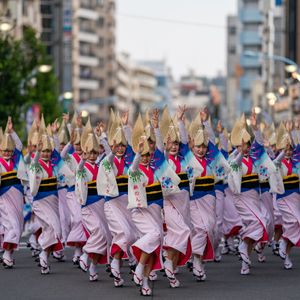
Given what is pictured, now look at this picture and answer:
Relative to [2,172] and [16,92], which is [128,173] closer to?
[2,172]

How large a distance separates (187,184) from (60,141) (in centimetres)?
466

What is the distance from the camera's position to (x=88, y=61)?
5719 inches

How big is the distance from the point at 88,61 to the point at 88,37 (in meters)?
2.76

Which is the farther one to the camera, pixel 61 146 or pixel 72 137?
pixel 61 146

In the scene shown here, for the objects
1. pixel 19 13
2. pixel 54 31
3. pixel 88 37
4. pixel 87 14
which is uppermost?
pixel 87 14

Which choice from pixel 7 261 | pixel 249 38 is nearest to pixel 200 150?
pixel 7 261

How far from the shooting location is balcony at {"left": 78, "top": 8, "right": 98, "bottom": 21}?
143m

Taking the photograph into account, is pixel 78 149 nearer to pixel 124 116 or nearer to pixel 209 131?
pixel 209 131

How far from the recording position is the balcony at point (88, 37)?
143250 millimetres

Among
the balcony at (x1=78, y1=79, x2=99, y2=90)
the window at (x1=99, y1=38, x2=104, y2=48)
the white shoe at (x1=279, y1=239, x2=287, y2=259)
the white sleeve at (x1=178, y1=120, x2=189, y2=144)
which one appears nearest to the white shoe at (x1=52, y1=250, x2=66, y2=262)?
the white shoe at (x1=279, y1=239, x2=287, y2=259)

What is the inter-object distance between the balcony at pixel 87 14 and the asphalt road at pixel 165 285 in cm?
12419

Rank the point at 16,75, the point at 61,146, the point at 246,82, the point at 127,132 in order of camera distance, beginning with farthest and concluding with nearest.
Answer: the point at 246,82, the point at 16,75, the point at 61,146, the point at 127,132

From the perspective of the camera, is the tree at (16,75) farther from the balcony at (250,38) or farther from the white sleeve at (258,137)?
the balcony at (250,38)

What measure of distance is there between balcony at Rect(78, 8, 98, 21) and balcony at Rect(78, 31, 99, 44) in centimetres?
180
